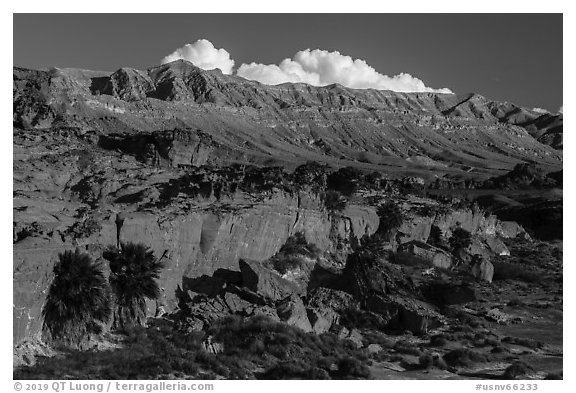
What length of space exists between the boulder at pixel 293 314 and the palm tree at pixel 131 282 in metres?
6.17

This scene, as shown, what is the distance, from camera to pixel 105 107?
456 feet

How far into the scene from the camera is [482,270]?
47500mm

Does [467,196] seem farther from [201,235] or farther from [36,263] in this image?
[36,263]

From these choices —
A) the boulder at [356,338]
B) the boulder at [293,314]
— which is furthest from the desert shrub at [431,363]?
the boulder at [293,314]

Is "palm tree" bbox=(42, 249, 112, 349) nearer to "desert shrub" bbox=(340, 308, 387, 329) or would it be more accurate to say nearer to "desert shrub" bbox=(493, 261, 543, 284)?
"desert shrub" bbox=(340, 308, 387, 329)

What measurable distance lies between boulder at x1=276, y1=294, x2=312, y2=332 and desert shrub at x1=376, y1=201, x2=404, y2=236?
21.1 metres

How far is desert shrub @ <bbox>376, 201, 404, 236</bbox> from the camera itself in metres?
50.6

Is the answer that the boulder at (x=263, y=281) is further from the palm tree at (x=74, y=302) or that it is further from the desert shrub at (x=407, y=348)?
the palm tree at (x=74, y=302)

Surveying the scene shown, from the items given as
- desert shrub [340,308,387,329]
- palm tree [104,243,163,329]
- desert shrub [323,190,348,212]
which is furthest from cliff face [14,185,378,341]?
desert shrub [340,308,387,329]

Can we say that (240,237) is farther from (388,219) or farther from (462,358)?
(388,219)

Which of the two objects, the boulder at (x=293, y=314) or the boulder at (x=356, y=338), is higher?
the boulder at (x=293, y=314)

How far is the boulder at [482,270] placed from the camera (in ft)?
155

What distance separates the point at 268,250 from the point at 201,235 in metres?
5.61

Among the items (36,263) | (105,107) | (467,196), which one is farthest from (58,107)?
(36,263)
